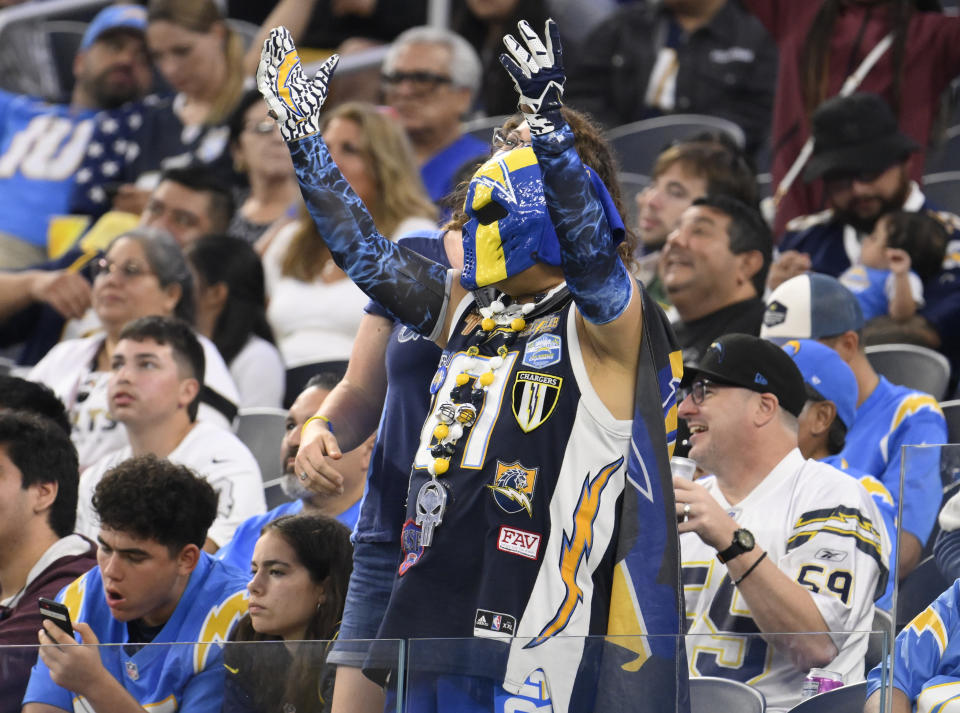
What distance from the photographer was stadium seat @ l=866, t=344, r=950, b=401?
494 centimetres

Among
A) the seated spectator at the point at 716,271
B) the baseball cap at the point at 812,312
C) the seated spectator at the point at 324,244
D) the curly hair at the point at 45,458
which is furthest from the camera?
the seated spectator at the point at 324,244

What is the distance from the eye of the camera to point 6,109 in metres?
7.99

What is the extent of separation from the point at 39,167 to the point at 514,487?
18.3ft

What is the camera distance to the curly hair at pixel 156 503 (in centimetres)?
365

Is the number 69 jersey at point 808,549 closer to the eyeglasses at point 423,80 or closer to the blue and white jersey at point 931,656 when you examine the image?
Result: the blue and white jersey at point 931,656

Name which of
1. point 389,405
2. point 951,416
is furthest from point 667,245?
point 389,405

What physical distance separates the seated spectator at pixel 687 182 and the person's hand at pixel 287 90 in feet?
9.19

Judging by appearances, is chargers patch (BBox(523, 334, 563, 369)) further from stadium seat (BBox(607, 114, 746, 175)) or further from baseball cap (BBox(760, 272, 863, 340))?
stadium seat (BBox(607, 114, 746, 175))

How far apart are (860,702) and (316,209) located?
4.33ft

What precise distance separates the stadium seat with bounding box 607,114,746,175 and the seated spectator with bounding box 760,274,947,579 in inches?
75.3

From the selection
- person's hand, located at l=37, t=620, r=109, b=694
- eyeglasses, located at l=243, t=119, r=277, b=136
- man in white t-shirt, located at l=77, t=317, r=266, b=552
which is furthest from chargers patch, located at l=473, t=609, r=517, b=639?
eyeglasses, located at l=243, t=119, r=277, b=136

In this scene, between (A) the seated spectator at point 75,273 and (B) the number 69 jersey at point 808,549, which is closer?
(B) the number 69 jersey at point 808,549

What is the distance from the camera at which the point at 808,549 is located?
349 centimetres

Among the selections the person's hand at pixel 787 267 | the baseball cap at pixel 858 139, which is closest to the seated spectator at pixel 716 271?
the person's hand at pixel 787 267
